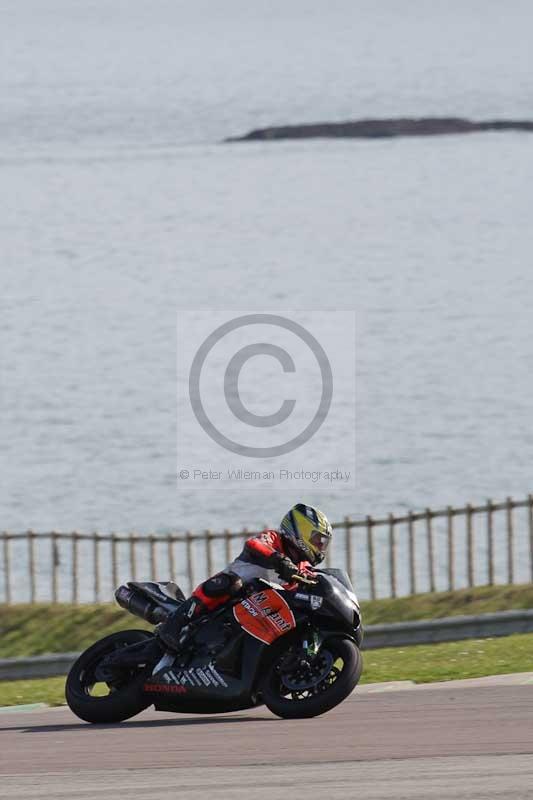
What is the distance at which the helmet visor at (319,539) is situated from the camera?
1089 centimetres

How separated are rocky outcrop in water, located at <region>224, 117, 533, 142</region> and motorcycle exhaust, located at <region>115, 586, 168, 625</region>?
4583 inches

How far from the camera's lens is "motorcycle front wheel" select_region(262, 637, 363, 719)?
10492 millimetres

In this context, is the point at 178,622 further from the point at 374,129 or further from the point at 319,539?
the point at 374,129

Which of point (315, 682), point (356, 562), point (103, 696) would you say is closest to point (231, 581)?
point (315, 682)

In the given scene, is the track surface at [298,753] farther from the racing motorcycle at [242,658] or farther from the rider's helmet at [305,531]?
the rider's helmet at [305,531]

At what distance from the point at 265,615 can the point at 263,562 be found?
348 mm

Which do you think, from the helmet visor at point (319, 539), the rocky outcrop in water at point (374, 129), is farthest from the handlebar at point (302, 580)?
the rocky outcrop in water at point (374, 129)

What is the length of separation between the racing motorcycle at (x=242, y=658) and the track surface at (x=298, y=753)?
18 centimetres

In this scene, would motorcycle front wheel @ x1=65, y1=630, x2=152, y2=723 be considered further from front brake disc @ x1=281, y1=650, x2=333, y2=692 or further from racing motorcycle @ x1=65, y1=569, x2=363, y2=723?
front brake disc @ x1=281, y1=650, x2=333, y2=692

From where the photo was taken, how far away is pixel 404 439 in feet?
149

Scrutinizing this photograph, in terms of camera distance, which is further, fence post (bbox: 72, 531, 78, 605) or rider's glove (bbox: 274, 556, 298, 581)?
fence post (bbox: 72, 531, 78, 605)

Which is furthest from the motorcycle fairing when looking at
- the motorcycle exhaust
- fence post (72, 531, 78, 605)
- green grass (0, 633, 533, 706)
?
fence post (72, 531, 78, 605)

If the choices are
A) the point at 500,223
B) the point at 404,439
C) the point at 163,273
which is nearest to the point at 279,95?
the point at 500,223

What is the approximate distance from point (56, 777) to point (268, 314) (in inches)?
2654
